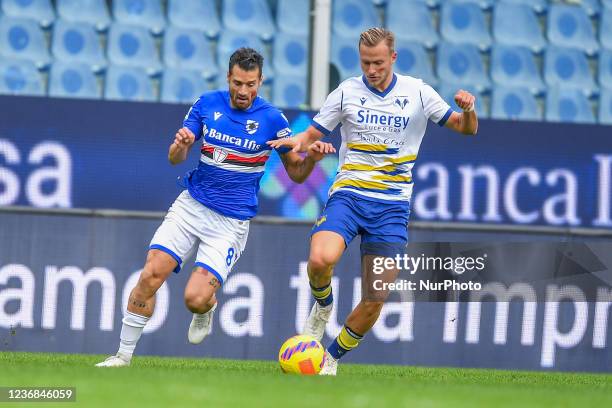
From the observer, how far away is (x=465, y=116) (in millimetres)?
7344

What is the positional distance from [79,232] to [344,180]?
9.35 feet

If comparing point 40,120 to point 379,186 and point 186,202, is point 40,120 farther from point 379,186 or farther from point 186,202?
point 379,186

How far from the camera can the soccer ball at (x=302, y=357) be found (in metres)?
7.15

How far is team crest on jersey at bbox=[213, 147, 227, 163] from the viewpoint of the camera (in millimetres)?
7512

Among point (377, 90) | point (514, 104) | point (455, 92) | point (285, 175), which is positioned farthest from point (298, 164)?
point (514, 104)

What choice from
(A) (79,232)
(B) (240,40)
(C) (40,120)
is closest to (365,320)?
(A) (79,232)

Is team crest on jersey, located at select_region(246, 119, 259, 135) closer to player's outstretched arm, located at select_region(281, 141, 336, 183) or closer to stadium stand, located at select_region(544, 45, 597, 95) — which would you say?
player's outstretched arm, located at select_region(281, 141, 336, 183)

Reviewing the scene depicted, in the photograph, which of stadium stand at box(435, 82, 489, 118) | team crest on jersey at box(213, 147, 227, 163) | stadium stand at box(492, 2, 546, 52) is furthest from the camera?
stadium stand at box(492, 2, 546, 52)

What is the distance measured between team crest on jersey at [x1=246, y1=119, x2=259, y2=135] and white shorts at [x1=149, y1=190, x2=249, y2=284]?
54cm

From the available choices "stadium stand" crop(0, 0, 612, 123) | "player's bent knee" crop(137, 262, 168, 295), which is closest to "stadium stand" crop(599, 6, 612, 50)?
"stadium stand" crop(0, 0, 612, 123)

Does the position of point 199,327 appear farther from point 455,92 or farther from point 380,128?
point 455,92

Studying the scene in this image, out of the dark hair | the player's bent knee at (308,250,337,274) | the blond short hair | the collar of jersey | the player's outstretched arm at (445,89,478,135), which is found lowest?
the player's bent knee at (308,250,337,274)

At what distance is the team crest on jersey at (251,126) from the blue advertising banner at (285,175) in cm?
288

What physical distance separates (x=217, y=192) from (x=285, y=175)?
298 cm
